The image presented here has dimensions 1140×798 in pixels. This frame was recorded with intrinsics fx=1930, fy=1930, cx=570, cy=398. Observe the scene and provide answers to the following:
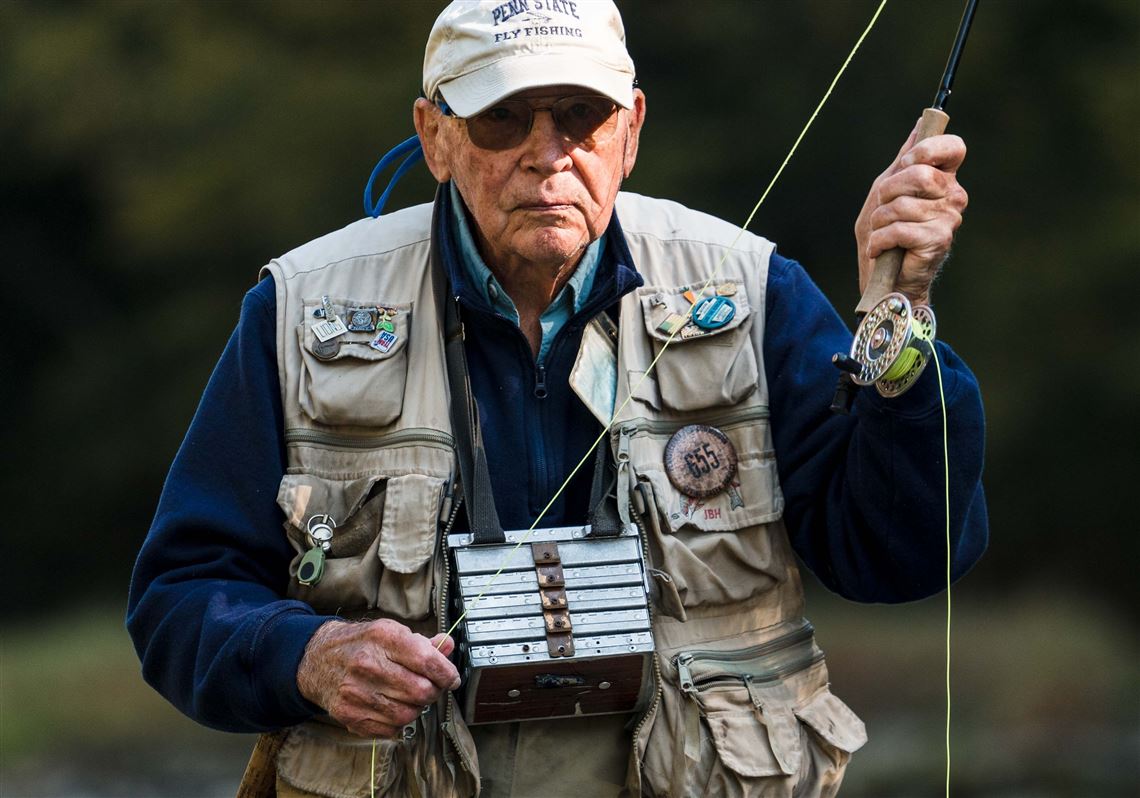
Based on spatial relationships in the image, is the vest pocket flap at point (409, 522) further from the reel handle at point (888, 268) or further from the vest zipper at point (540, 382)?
the reel handle at point (888, 268)

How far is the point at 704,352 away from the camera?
342 cm

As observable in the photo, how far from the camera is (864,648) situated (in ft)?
32.8

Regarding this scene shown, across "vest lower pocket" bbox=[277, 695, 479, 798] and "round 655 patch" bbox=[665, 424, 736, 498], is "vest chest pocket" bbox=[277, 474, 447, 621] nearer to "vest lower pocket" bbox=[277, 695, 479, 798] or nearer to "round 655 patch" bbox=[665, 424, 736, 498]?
"vest lower pocket" bbox=[277, 695, 479, 798]

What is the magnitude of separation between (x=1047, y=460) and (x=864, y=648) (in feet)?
4.94

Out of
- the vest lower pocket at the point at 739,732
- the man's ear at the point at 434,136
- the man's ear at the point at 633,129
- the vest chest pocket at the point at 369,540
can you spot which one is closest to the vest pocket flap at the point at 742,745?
the vest lower pocket at the point at 739,732

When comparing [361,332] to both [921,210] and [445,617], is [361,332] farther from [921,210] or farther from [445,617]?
[921,210]

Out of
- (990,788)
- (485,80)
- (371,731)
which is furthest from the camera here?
(990,788)

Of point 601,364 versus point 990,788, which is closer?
point 601,364

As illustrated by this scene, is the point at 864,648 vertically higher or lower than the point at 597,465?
lower

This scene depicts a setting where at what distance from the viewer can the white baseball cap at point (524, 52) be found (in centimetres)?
330

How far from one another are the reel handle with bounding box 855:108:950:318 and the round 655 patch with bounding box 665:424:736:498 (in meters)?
0.36

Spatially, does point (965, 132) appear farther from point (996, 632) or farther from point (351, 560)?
point (351, 560)

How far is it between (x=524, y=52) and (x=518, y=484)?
747 mm

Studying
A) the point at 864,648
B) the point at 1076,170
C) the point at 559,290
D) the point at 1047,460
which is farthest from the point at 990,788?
the point at 559,290
